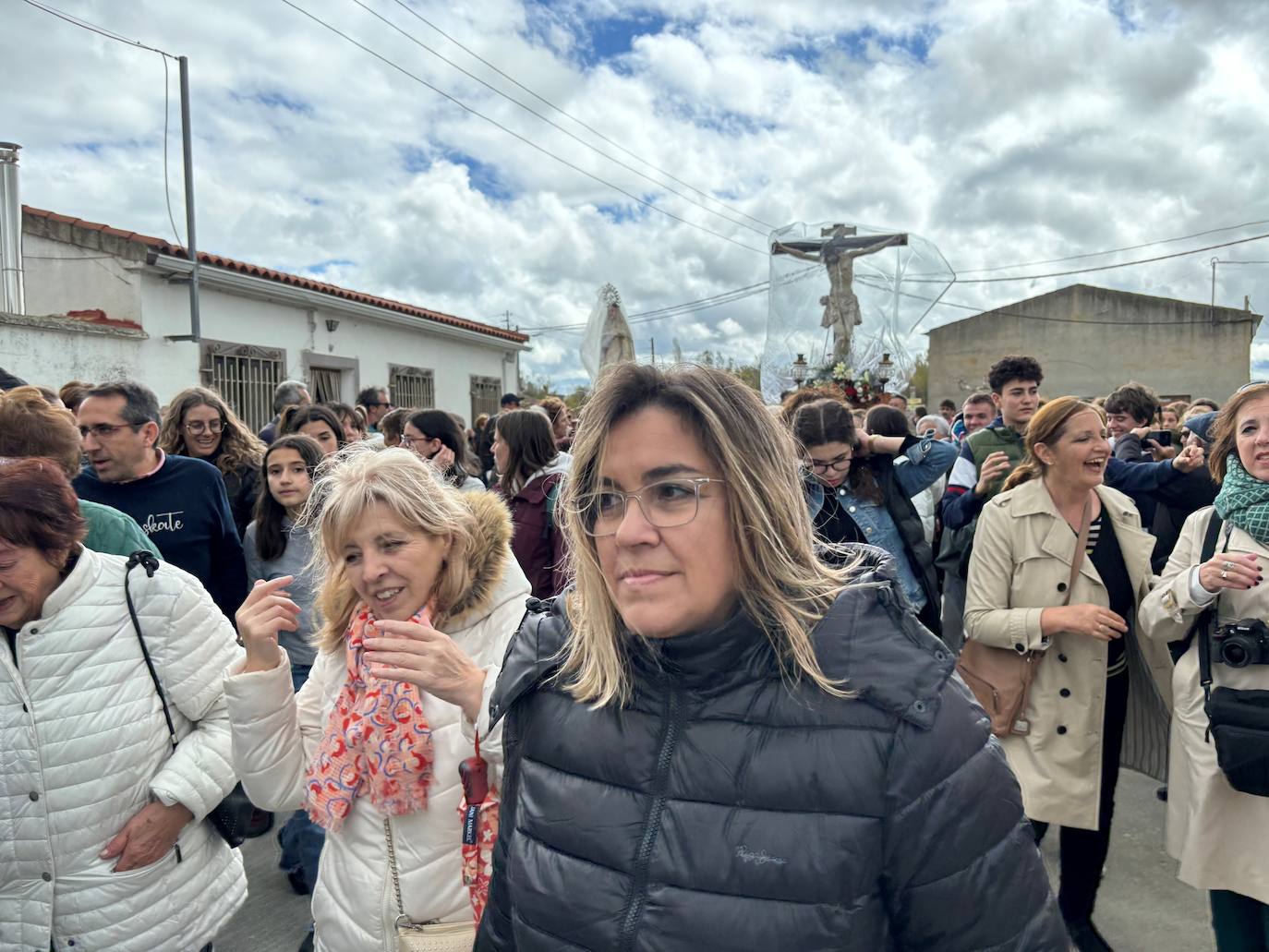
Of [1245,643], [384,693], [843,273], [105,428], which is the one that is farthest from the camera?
[843,273]

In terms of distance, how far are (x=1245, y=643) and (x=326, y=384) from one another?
12.4 metres

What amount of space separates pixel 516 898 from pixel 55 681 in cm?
139

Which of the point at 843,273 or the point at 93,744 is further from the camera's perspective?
the point at 843,273

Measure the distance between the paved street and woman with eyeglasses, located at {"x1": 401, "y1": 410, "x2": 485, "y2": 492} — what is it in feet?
6.96

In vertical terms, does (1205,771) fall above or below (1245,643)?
below

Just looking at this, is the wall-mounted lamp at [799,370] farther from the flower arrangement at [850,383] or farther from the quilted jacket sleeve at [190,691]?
the quilted jacket sleeve at [190,691]

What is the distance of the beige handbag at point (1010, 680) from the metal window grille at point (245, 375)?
10.1 m

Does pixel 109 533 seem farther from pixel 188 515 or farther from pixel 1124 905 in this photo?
pixel 1124 905

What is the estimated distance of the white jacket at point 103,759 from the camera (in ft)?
6.48

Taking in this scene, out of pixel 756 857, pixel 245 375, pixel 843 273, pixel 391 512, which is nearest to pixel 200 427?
pixel 391 512

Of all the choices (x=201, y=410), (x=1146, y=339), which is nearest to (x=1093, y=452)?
(x=201, y=410)

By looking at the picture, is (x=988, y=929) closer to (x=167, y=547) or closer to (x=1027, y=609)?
(x=1027, y=609)

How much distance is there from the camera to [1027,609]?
2.97 metres

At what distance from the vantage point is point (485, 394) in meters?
17.0
